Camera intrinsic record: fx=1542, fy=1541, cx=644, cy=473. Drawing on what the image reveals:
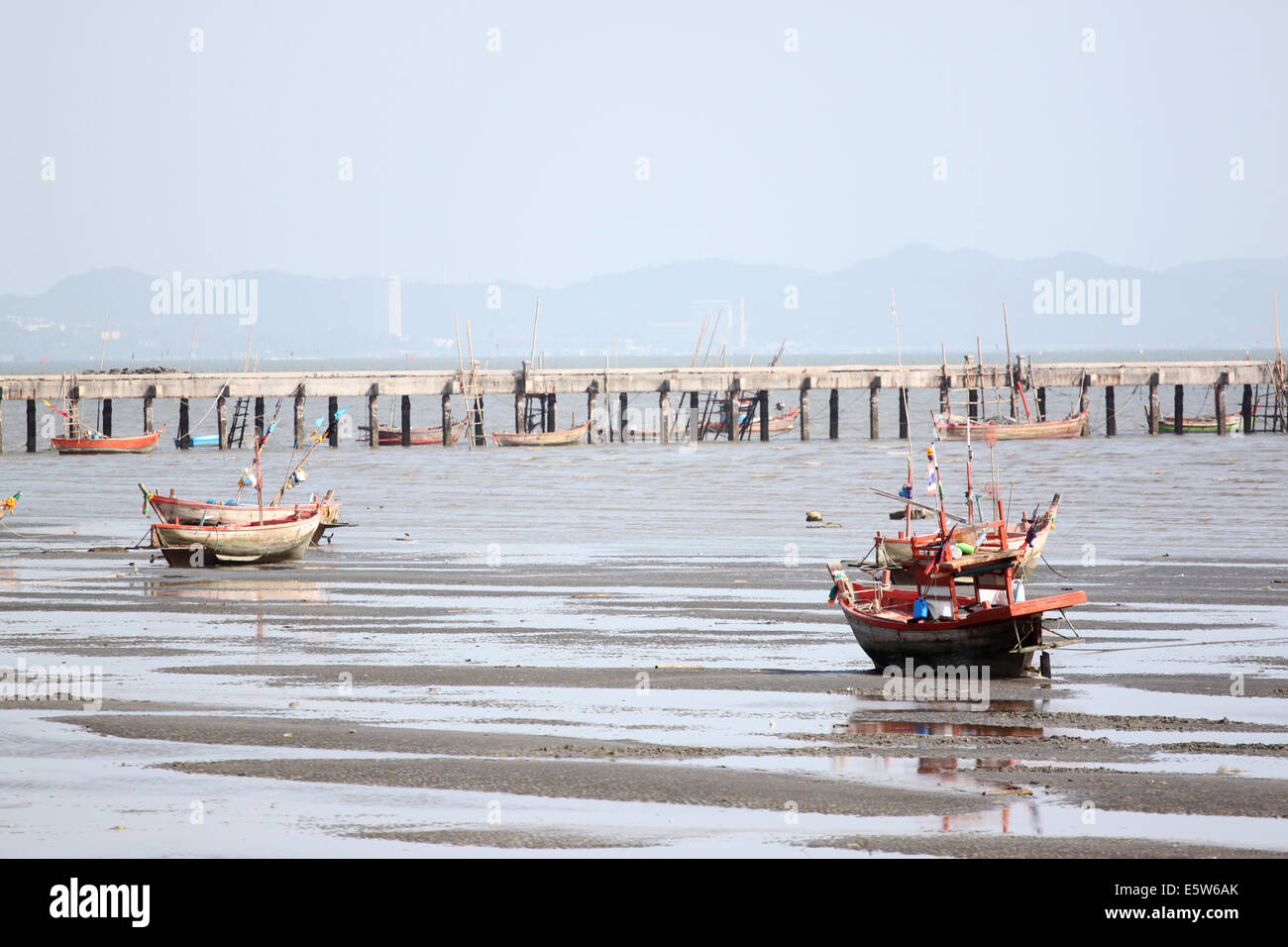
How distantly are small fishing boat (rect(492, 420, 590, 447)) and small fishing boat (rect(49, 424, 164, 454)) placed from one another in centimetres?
1813

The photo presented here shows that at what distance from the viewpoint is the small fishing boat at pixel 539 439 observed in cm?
8294

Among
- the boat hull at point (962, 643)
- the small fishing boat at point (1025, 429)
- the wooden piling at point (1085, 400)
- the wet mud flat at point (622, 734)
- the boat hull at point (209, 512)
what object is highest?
the wooden piling at point (1085, 400)

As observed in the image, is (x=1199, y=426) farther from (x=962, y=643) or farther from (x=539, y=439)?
(x=962, y=643)

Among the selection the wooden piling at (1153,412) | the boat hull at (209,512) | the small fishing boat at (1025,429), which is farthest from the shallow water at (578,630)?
the wooden piling at (1153,412)

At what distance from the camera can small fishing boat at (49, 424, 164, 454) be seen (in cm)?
7725

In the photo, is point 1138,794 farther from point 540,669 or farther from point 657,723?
point 540,669

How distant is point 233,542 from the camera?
110 ft

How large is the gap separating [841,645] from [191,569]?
16585mm

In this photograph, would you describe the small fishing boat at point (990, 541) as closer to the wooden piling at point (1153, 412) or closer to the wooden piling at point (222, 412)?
the wooden piling at point (222, 412)

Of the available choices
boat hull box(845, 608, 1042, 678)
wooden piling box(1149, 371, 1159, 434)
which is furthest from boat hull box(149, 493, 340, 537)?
wooden piling box(1149, 371, 1159, 434)

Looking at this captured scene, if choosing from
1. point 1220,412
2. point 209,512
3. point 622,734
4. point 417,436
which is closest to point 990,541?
point 622,734

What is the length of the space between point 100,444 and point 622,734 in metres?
67.8

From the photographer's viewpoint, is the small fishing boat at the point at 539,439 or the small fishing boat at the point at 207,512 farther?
the small fishing boat at the point at 539,439

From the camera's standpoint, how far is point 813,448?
257 feet
